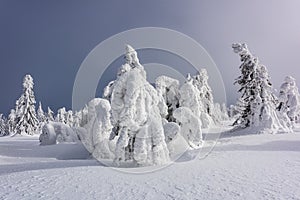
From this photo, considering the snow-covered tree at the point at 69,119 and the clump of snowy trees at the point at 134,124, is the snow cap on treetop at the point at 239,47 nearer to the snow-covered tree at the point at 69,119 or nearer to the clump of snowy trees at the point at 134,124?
the clump of snowy trees at the point at 134,124

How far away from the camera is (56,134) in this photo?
28953 mm

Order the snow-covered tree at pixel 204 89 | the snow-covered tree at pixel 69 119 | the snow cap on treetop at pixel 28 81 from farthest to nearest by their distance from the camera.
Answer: the snow-covered tree at pixel 69 119
the snow cap on treetop at pixel 28 81
the snow-covered tree at pixel 204 89

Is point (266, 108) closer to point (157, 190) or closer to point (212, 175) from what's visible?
point (212, 175)

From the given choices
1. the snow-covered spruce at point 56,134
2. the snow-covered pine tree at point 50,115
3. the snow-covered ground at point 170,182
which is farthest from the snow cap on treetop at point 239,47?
the snow-covered pine tree at point 50,115

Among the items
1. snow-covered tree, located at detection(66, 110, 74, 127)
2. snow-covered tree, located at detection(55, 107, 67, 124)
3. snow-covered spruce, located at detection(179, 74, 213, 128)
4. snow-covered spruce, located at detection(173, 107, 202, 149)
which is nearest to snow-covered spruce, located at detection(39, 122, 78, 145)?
snow-covered spruce, located at detection(173, 107, 202, 149)

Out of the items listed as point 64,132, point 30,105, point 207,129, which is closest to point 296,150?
point 207,129

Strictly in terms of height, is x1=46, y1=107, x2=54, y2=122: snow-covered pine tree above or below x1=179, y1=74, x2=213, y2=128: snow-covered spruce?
above

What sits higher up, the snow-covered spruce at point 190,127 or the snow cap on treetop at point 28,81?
the snow cap on treetop at point 28,81

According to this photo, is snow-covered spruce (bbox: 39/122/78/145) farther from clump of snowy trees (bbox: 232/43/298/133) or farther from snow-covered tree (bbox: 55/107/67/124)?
snow-covered tree (bbox: 55/107/67/124)

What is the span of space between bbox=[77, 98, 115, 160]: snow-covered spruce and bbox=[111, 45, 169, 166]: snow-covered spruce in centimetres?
503

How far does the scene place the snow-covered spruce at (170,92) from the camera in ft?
104

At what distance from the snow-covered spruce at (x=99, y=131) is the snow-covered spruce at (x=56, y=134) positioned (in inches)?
263

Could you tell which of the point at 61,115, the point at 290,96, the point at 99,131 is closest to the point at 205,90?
the point at 290,96

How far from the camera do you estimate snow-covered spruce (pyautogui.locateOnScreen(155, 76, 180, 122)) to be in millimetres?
31547
